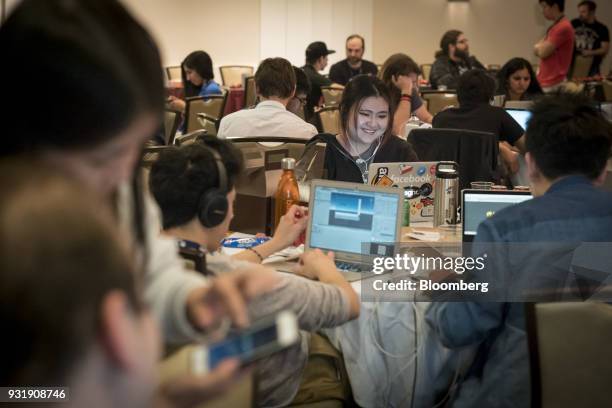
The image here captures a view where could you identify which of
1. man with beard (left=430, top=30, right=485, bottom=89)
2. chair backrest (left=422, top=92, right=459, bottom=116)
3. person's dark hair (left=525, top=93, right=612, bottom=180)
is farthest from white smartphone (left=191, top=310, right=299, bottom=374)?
man with beard (left=430, top=30, right=485, bottom=89)

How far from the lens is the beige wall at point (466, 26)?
1358 cm

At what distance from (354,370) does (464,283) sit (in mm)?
447

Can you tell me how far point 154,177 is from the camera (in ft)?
6.68

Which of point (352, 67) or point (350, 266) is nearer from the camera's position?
point (350, 266)

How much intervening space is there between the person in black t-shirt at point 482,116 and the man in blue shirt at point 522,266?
261 cm

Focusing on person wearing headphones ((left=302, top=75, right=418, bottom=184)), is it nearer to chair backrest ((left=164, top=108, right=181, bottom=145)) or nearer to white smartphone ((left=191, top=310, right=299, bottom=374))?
chair backrest ((left=164, top=108, right=181, bottom=145))

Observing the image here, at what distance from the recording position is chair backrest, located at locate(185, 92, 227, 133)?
652cm

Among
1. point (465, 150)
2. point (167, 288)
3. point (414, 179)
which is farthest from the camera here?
point (465, 150)

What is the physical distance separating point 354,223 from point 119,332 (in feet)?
6.49

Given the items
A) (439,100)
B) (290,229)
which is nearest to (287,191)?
(290,229)

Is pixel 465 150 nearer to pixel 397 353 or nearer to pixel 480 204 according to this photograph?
pixel 480 204

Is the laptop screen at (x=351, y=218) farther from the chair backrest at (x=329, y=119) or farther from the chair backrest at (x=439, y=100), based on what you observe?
the chair backrest at (x=439, y=100)

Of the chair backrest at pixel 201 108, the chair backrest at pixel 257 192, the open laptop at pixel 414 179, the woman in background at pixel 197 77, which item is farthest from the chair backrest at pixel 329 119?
the open laptop at pixel 414 179

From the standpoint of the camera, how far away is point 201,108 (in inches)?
262
